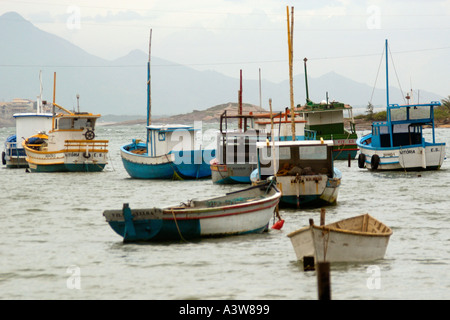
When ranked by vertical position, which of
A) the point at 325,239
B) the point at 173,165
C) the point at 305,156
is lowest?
the point at 325,239

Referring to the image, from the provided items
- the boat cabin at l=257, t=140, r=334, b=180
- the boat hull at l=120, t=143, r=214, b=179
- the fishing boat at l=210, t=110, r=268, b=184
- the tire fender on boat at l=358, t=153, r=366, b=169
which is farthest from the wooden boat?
the tire fender on boat at l=358, t=153, r=366, b=169

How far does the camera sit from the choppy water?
1491cm

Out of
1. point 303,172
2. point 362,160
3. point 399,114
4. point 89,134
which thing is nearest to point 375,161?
point 362,160

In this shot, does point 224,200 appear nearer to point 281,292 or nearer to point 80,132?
point 281,292

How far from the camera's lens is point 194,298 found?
14.5 m

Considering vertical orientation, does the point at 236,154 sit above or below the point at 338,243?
above

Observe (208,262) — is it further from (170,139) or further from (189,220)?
(170,139)

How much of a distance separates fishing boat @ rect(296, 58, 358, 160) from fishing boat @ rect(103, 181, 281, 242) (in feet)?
103

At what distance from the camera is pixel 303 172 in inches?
993

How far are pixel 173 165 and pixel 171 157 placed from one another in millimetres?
553

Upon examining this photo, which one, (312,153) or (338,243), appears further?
(312,153)

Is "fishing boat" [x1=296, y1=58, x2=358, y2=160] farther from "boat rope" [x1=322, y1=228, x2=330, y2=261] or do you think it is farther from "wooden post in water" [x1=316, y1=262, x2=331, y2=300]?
"wooden post in water" [x1=316, y1=262, x2=331, y2=300]

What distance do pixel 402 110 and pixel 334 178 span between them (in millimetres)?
15900

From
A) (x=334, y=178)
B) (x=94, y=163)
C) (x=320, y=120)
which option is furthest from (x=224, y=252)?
(x=320, y=120)
